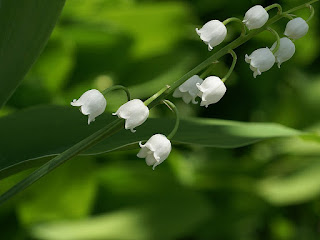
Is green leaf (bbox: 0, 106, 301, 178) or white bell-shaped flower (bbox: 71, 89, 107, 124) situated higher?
green leaf (bbox: 0, 106, 301, 178)

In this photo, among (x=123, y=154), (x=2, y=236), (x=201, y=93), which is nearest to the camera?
(x=201, y=93)

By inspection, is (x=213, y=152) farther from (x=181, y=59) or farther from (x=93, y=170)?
(x=93, y=170)

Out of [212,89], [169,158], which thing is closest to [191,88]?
[212,89]

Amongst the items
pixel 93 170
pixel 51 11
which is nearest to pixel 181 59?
pixel 93 170

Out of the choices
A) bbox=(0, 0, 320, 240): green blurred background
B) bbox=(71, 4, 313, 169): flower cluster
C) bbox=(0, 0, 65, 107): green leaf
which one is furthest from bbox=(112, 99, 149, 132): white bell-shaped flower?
bbox=(0, 0, 320, 240): green blurred background

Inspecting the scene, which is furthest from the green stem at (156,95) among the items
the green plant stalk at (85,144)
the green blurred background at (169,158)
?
the green blurred background at (169,158)

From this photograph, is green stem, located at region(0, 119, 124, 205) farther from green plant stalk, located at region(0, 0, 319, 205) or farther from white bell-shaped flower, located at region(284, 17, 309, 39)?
white bell-shaped flower, located at region(284, 17, 309, 39)
